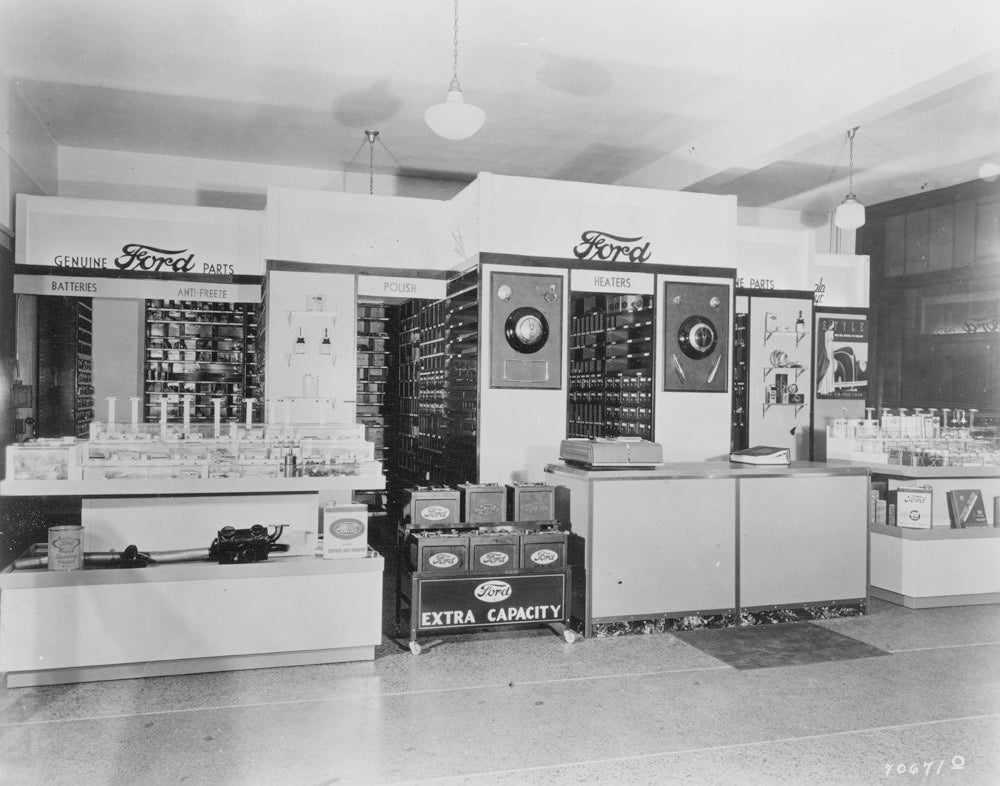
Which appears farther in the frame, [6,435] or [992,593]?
[6,435]

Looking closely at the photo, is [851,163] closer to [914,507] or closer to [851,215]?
[851,215]

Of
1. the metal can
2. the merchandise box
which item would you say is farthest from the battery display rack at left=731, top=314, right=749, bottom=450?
the metal can

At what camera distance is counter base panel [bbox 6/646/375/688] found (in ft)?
13.0

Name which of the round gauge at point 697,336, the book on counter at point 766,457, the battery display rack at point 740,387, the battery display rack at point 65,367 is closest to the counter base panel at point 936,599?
the book on counter at point 766,457

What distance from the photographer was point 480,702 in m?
3.91

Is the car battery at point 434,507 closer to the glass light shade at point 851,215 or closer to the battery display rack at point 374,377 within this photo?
the glass light shade at point 851,215

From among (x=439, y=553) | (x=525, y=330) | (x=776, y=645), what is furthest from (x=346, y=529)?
(x=525, y=330)

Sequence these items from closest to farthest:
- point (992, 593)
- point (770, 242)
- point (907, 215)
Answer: point (992, 593), point (770, 242), point (907, 215)

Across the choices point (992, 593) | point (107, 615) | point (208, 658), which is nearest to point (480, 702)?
point (208, 658)

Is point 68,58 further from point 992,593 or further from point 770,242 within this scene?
point 992,593

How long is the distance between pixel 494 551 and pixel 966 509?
3.58m

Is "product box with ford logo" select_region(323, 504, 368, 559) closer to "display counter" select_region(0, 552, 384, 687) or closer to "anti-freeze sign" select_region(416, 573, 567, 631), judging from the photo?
"display counter" select_region(0, 552, 384, 687)

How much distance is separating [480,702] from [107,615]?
1.82 meters

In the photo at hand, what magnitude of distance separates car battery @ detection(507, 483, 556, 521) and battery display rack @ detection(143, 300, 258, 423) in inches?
190
